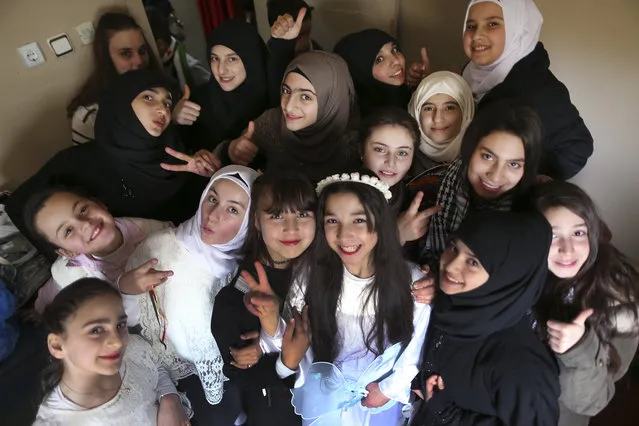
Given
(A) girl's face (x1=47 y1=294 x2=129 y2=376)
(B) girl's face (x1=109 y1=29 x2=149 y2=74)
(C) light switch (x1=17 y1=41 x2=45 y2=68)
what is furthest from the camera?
(B) girl's face (x1=109 y1=29 x2=149 y2=74)

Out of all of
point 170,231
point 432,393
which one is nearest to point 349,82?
point 170,231

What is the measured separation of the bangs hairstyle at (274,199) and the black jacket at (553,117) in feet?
2.53

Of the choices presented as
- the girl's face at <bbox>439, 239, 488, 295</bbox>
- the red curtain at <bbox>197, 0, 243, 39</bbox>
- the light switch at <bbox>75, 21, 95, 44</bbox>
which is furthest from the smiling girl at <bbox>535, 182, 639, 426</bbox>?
the red curtain at <bbox>197, 0, 243, 39</bbox>

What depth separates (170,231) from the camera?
1.73 metres

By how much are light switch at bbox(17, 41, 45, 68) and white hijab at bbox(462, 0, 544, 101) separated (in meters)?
1.88

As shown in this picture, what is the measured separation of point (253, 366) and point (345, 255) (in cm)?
55

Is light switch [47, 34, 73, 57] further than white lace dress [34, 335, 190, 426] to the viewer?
Yes

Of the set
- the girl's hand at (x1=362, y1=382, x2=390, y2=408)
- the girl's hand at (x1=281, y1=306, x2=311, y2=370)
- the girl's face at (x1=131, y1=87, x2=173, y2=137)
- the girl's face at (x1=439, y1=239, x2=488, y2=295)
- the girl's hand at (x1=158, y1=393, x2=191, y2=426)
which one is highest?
the girl's face at (x1=131, y1=87, x2=173, y2=137)

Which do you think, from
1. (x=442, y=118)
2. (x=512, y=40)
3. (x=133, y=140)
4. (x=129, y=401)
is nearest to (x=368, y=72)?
(x=442, y=118)

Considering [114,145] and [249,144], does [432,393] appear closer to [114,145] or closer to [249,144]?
[249,144]

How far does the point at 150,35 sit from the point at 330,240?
1.81 meters

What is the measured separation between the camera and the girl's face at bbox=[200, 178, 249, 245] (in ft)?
5.24

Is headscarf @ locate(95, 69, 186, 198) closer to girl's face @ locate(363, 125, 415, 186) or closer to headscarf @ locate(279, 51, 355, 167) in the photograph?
headscarf @ locate(279, 51, 355, 167)

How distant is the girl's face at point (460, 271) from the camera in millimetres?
1274
